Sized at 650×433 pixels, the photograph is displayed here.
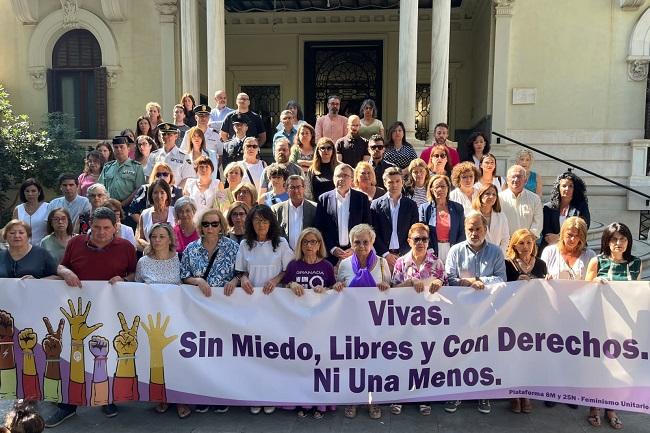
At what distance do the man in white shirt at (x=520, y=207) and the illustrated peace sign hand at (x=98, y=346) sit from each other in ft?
13.7

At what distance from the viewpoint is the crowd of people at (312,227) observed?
4512 millimetres

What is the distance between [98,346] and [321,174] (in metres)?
2.97

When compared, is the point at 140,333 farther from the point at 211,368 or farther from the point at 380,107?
the point at 380,107

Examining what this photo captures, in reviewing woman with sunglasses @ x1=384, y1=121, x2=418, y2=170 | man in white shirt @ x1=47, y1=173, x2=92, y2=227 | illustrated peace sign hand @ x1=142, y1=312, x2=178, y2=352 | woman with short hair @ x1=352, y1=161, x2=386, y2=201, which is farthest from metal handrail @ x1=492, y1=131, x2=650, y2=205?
illustrated peace sign hand @ x1=142, y1=312, x2=178, y2=352

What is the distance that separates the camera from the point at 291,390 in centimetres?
449

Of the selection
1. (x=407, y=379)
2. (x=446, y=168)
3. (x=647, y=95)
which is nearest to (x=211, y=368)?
(x=407, y=379)

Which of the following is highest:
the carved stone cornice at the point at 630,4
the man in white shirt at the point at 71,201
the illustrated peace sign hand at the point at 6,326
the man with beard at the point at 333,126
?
the carved stone cornice at the point at 630,4

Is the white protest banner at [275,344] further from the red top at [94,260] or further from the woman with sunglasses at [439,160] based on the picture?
the woman with sunglasses at [439,160]

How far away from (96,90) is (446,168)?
9.75 meters

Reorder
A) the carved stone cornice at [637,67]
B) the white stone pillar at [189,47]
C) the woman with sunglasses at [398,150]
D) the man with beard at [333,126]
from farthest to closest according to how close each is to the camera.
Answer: the carved stone cornice at [637,67]
the white stone pillar at [189,47]
the man with beard at [333,126]
the woman with sunglasses at [398,150]

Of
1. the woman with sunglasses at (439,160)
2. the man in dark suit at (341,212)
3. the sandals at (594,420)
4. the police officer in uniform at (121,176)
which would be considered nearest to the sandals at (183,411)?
the man in dark suit at (341,212)

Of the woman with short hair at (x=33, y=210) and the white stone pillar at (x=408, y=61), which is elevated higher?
the white stone pillar at (x=408, y=61)

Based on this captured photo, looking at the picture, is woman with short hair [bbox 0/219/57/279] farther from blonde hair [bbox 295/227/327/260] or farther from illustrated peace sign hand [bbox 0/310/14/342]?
blonde hair [bbox 295/227/327/260]

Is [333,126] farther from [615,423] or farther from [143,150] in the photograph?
[615,423]
